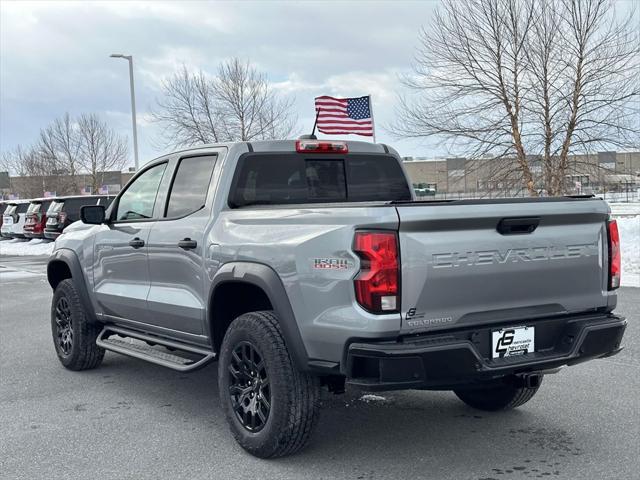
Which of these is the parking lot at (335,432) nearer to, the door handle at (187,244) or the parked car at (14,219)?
the door handle at (187,244)

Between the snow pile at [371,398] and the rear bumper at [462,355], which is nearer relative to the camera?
the rear bumper at [462,355]

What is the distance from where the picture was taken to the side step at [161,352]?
484 cm

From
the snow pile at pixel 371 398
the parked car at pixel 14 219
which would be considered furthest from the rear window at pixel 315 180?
the parked car at pixel 14 219

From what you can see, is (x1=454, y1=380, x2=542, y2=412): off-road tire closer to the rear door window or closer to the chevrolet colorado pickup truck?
the chevrolet colorado pickup truck

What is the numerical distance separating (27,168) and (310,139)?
59.8 metres

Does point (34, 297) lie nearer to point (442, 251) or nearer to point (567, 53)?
point (442, 251)

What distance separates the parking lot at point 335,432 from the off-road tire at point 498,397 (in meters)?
0.08

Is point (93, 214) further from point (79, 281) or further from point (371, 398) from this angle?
point (371, 398)

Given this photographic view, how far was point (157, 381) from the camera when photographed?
6.22 metres

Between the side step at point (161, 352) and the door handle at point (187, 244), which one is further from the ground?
the door handle at point (187, 244)

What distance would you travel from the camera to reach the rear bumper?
3586 mm

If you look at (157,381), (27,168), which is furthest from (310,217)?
(27,168)

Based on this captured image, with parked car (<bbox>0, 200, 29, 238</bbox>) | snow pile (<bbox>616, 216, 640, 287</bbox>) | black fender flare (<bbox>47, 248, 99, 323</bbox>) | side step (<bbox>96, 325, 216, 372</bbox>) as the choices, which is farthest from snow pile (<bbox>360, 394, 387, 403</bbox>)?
parked car (<bbox>0, 200, 29, 238</bbox>)

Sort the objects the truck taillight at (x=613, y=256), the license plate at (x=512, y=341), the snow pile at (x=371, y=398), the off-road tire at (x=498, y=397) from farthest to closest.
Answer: the snow pile at (x=371, y=398), the off-road tire at (x=498, y=397), the truck taillight at (x=613, y=256), the license plate at (x=512, y=341)
